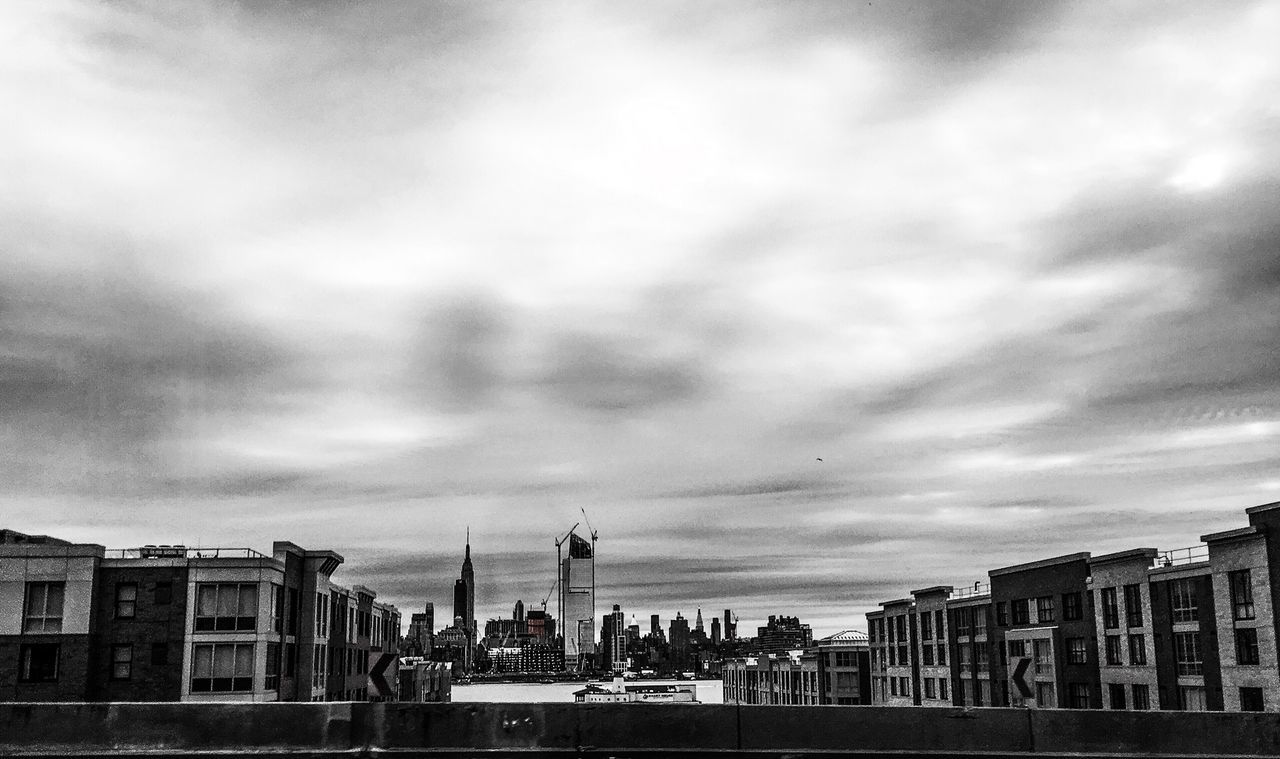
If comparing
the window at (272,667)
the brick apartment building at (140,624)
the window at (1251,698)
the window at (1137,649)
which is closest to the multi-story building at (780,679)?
the window at (1137,649)

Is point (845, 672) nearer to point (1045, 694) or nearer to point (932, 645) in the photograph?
point (932, 645)

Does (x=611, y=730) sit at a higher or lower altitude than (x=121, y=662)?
higher

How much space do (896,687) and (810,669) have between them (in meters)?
25.2

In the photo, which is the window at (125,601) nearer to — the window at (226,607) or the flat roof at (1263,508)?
the window at (226,607)

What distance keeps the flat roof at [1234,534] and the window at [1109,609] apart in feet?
43.0

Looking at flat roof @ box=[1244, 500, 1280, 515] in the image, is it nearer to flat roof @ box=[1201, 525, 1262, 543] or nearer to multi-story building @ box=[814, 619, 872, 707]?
→ flat roof @ box=[1201, 525, 1262, 543]

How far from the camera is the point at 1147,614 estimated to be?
70562 millimetres

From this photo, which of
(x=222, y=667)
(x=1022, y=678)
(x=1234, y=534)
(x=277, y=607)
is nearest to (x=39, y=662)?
(x=222, y=667)

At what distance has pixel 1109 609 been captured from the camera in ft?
248

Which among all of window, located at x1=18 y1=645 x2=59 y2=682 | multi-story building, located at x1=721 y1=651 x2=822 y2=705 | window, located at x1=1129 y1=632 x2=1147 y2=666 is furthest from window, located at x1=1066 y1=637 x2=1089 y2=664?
window, located at x1=18 y1=645 x2=59 y2=682

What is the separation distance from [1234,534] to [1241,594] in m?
3.56

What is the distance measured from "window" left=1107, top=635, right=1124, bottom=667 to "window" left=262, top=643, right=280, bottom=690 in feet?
186

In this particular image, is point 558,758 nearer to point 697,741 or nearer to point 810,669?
point 697,741

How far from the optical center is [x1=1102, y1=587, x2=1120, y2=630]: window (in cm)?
7500
